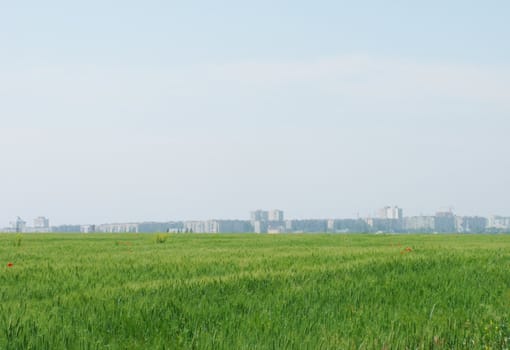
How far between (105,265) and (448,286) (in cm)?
674

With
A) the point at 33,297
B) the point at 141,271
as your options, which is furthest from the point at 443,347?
the point at 141,271

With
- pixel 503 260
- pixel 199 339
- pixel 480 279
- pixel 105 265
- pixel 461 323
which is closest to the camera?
pixel 199 339

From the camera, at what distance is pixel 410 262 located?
11.3 metres

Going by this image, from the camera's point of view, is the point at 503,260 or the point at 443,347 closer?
the point at 443,347

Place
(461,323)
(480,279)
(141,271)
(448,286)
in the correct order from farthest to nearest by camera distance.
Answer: (141,271), (480,279), (448,286), (461,323)

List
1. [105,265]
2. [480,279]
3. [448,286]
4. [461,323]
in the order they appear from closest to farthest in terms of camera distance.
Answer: [461,323]
[448,286]
[480,279]
[105,265]

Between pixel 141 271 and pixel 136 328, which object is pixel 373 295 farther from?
pixel 141 271

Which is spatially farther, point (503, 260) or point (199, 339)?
point (503, 260)

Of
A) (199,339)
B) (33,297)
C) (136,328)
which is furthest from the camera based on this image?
(33,297)

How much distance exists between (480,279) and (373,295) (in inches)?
109

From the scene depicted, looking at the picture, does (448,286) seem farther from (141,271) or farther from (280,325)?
(141,271)

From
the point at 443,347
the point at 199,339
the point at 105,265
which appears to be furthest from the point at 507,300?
the point at 105,265

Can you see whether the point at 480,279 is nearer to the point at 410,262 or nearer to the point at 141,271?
the point at 410,262

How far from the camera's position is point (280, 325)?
19.1ft
